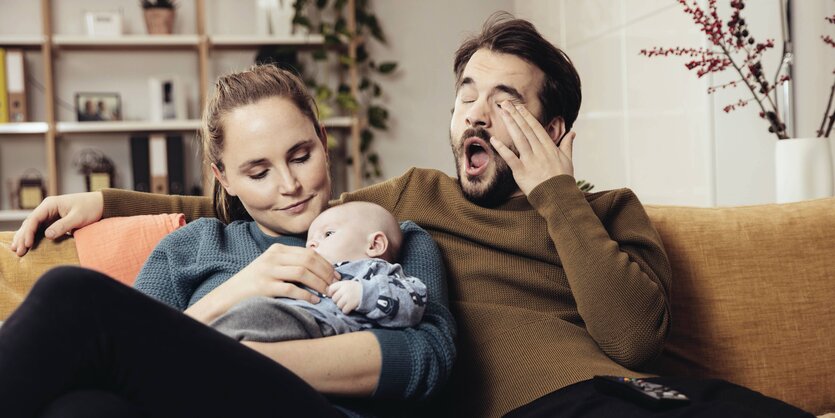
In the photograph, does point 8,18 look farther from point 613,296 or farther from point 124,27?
point 613,296

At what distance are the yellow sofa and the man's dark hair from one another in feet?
1.17

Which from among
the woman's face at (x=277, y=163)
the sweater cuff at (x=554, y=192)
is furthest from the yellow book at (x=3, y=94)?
the sweater cuff at (x=554, y=192)

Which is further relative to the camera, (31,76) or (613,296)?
(31,76)

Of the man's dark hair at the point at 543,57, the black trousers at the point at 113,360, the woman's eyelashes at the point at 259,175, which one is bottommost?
the black trousers at the point at 113,360

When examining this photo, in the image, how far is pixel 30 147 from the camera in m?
4.28

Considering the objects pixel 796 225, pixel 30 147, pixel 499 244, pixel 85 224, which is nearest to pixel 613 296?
pixel 499 244

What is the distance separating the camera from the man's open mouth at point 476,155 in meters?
1.68

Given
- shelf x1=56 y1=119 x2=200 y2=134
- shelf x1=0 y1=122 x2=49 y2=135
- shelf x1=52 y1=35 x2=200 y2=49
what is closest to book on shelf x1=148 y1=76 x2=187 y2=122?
shelf x1=56 y1=119 x2=200 y2=134

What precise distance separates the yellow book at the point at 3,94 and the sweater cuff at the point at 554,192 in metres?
3.38

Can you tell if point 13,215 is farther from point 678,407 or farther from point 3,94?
point 678,407

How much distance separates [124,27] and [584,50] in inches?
94.7

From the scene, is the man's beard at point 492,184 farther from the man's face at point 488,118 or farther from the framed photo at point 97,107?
the framed photo at point 97,107

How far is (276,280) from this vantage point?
1262 millimetres

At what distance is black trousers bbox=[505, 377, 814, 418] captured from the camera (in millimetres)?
1180
